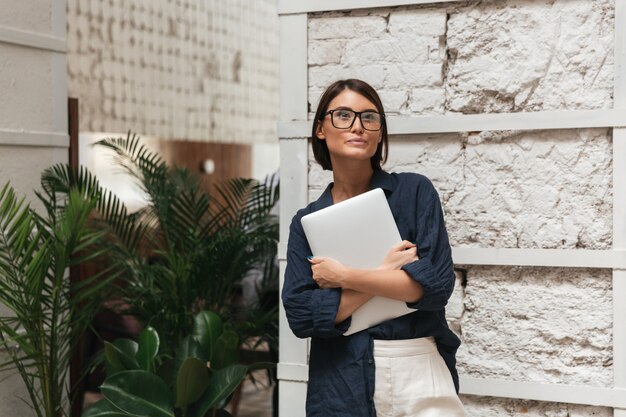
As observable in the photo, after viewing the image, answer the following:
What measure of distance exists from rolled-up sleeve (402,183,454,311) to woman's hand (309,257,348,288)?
154mm

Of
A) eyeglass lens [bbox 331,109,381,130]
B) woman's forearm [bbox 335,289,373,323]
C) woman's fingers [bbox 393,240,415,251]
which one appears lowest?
woman's forearm [bbox 335,289,373,323]

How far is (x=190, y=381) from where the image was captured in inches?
123

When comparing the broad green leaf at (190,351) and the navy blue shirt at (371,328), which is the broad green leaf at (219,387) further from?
the navy blue shirt at (371,328)

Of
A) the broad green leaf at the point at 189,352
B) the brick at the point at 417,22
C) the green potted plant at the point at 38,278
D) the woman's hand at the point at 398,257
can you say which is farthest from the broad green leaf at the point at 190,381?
the brick at the point at 417,22

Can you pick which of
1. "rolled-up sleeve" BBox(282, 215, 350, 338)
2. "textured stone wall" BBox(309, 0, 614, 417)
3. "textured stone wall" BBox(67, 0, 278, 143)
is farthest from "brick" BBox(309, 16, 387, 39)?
"textured stone wall" BBox(67, 0, 278, 143)

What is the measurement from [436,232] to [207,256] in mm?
1973

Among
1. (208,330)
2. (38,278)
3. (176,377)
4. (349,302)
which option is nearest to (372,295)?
(349,302)

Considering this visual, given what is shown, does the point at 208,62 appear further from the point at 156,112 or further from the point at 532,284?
the point at 532,284

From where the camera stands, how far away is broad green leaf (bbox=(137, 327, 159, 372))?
11.0ft

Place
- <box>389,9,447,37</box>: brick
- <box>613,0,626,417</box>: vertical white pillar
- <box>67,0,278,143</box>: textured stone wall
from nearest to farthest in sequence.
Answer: <box>613,0,626,417</box>: vertical white pillar < <box>389,9,447,37</box>: brick < <box>67,0,278,143</box>: textured stone wall

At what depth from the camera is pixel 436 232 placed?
2248 millimetres

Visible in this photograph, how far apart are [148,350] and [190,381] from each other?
328mm

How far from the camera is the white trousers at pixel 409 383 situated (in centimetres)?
220

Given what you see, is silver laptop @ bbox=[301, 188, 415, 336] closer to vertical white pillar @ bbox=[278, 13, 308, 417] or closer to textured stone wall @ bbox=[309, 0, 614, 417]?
textured stone wall @ bbox=[309, 0, 614, 417]
